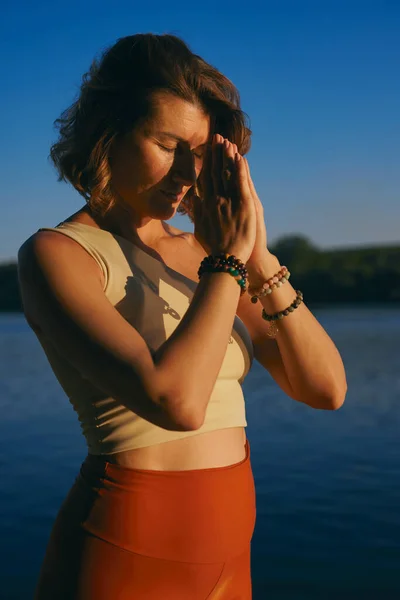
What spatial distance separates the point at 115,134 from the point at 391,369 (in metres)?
11.5

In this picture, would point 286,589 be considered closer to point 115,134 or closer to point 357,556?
point 357,556

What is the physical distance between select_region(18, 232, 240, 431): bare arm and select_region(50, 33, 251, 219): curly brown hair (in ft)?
1.00

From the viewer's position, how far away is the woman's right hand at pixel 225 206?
1567 mm

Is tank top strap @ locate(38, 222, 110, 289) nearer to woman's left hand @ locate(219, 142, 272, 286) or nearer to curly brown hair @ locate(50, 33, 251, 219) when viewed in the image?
curly brown hair @ locate(50, 33, 251, 219)

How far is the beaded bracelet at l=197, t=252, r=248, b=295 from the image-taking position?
1.50 m

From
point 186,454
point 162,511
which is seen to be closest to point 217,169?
point 186,454

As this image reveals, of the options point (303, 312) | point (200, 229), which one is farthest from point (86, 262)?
point (303, 312)

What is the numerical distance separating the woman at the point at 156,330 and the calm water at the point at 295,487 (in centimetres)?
302

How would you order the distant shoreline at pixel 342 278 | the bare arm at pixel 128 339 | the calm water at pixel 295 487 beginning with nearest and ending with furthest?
the bare arm at pixel 128 339
the calm water at pixel 295 487
the distant shoreline at pixel 342 278

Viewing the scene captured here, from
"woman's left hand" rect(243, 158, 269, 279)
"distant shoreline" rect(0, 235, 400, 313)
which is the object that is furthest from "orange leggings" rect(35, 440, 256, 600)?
"distant shoreline" rect(0, 235, 400, 313)

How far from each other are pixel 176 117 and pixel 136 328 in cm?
50

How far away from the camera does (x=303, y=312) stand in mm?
1774

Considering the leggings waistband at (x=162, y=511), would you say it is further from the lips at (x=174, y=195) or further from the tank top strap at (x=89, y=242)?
the lips at (x=174, y=195)

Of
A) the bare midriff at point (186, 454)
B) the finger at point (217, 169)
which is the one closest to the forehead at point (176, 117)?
the finger at point (217, 169)
